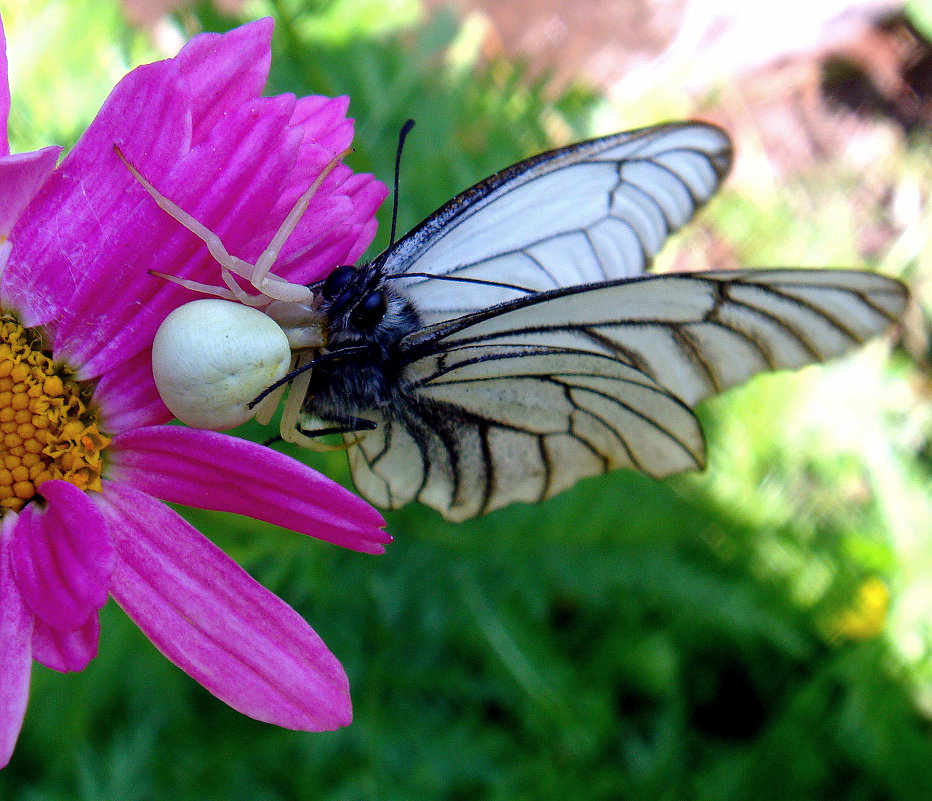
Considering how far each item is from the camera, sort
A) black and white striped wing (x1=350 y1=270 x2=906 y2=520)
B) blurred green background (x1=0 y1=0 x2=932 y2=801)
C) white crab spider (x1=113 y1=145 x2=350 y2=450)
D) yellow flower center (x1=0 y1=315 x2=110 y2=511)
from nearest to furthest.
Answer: white crab spider (x1=113 y1=145 x2=350 y2=450) → yellow flower center (x1=0 y1=315 x2=110 y2=511) → black and white striped wing (x1=350 y1=270 x2=906 y2=520) → blurred green background (x1=0 y1=0 x2=932 y2=801)

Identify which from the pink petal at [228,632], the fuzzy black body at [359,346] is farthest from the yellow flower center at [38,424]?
the fuzzy black body at [359,346]

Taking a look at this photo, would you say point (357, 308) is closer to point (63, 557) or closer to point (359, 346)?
point (359, 346)

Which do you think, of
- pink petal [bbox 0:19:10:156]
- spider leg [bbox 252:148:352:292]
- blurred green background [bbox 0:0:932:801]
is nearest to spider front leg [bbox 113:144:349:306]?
spider leg [bbox 252:148:352:292]

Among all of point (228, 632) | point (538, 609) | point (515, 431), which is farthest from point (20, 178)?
point (538, 609)

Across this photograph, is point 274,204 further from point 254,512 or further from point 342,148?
point 254,512

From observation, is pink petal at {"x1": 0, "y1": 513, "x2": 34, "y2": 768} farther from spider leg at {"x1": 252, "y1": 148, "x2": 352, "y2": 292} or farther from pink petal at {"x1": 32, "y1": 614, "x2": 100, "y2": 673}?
spider leg at {"x1": 252, "y1": 148, "x2": 352, "y2": 292}

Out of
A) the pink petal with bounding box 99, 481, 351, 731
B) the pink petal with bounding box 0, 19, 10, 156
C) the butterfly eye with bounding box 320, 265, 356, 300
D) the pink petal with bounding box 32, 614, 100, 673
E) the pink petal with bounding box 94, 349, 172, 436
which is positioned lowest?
the pink petal with bounding box 99, 481, 351, 731

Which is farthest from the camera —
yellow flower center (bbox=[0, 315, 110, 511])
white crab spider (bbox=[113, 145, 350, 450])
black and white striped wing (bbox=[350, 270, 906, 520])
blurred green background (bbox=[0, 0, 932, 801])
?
blurred green background (bbox=[0, 0, 932, 801])

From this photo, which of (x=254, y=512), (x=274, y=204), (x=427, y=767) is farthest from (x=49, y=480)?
(x=427, y=767)
